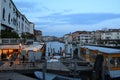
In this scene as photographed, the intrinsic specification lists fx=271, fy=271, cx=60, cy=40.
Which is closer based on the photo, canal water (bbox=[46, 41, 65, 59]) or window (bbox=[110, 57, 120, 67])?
window (bbox=[110, 57, 120, 67])

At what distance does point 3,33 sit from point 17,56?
14669 millimetres

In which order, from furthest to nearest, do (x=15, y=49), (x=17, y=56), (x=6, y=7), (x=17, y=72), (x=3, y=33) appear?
(x=6, y=7), (x=3, y=33), (x=15, y=49), (x=17, y=56), (x=17, y=72)

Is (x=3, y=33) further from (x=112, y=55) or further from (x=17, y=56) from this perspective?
(x=112, y=55)

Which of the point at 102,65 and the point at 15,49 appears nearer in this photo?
the point at 102,65

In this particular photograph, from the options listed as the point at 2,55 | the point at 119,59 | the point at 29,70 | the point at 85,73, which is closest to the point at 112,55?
the point at 119,59

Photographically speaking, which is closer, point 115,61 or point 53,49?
point 115,61

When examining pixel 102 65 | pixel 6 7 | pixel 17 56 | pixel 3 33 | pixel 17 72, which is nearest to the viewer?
pixel 102 65

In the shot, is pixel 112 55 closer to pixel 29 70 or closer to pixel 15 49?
pixel 29 70

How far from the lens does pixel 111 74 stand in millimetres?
28844

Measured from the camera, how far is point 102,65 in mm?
28641

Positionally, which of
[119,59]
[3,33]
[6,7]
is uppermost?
[6,7]

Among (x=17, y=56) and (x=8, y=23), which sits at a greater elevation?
(x=8, y=23)

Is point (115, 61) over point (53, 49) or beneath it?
beneath

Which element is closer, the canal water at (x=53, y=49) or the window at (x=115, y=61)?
the window at (x=115, y=61)
